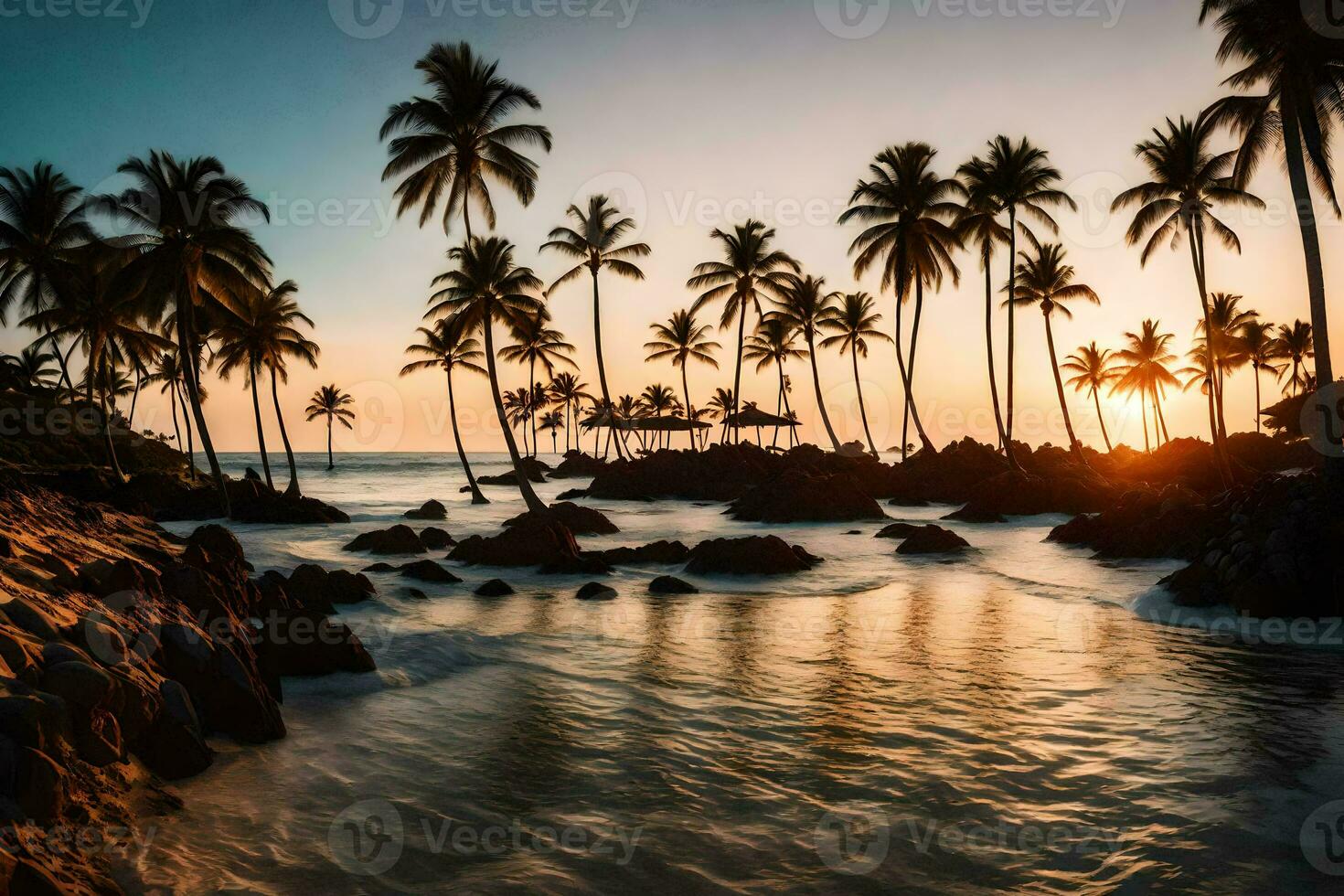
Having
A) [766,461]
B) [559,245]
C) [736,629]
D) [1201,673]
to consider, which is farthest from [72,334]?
[1201,673]

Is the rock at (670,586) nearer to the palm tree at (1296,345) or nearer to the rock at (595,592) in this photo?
the rock at (595,592)

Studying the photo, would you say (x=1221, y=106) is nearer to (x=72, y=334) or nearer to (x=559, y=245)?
(x=559, y=245)

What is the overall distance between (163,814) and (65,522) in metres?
8.31

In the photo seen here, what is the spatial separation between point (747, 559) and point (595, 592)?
4312 millimetres

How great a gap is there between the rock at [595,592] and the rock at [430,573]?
10.9ft

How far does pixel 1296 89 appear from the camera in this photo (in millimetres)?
17062

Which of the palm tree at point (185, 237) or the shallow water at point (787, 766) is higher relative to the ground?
the palm tree at point (185, 237)

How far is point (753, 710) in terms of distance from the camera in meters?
7.36

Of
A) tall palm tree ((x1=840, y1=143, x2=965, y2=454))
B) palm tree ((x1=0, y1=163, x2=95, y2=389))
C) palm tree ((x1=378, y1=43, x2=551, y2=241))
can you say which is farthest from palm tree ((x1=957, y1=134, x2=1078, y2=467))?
palm tree ((x1=0, y1=163, x2=95, y2=389))

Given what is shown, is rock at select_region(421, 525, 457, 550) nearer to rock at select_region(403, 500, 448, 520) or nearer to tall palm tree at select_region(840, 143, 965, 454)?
rock at select_region(403, 500, 448, 520)

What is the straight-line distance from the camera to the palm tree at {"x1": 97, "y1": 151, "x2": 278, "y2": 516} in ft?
84.1

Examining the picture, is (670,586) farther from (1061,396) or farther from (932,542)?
(1061,396)

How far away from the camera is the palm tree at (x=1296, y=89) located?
16.6 m

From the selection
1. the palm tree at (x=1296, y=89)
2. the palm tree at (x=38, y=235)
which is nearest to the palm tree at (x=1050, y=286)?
the palm tree at (x=1296, y=89)
